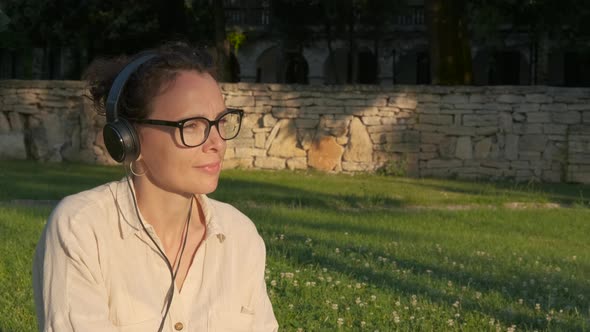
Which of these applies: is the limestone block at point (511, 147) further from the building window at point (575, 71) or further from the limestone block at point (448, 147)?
the building window at point (575, 71)

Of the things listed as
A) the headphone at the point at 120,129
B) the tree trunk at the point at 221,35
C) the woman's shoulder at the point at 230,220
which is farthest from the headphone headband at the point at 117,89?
the tree trunk at the point at 221,35

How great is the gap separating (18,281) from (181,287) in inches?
155

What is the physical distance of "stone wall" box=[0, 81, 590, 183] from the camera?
18.7m

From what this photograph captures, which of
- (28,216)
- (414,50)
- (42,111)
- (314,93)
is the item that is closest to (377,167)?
(314,93)

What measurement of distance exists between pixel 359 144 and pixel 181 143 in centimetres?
1620

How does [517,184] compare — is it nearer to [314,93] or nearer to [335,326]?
[314,93]

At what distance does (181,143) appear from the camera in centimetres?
296

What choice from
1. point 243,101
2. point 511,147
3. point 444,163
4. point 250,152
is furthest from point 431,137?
point 243,101

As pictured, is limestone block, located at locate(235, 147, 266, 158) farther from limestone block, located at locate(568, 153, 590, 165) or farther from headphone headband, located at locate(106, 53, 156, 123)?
headphone headband, located at locate(106, 53, 156, 123)

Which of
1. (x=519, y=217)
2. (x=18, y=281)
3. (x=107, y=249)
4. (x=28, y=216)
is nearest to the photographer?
(x=107, y=249)

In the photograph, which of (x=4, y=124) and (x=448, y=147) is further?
(x=4, y=124)

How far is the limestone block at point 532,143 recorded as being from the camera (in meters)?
18.7

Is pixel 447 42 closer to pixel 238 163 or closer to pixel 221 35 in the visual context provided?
pixel 238 163

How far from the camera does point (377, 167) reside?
19078 mm
